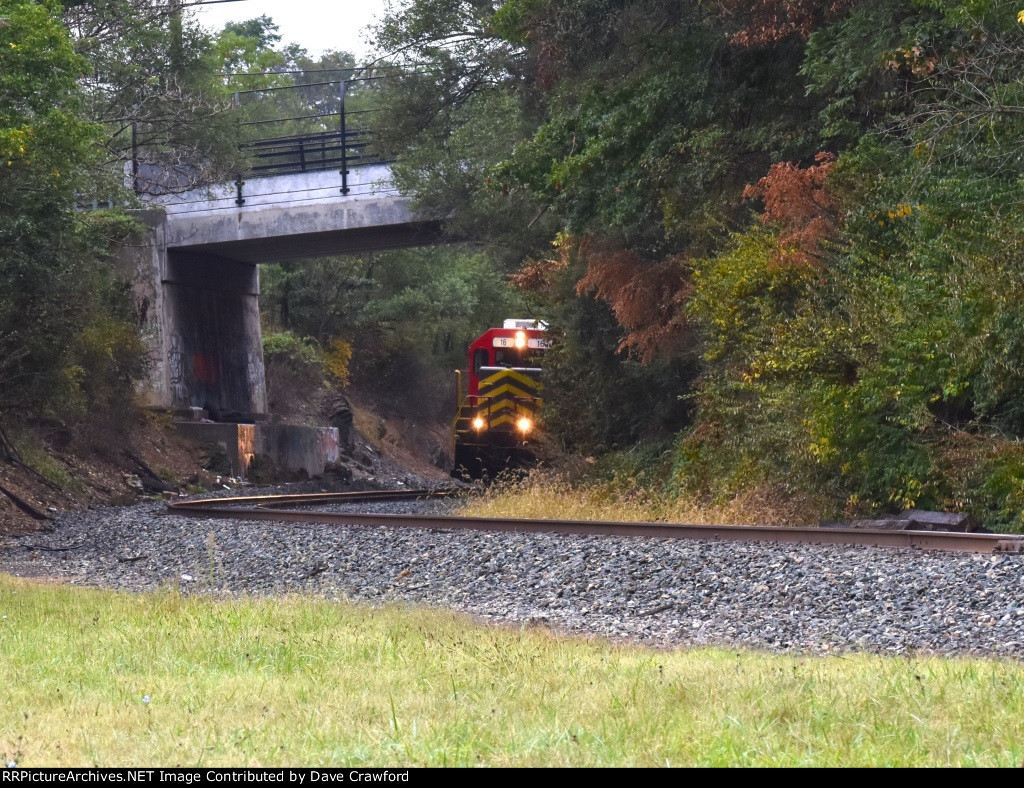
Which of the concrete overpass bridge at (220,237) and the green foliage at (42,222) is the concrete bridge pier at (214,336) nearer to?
the concrete overpass bridge at (220,237)

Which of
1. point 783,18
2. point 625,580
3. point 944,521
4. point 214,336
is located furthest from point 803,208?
point 214,336

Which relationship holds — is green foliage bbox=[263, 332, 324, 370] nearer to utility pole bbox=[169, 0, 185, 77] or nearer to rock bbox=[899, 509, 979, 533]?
utility pole bbox=[169, 0, 185, 77]

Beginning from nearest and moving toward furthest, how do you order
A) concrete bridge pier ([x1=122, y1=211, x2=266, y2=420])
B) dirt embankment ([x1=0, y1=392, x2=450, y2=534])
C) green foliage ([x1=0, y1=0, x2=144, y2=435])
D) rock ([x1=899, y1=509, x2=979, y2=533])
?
rock ([x1=899, y1=509, x2=979, y2=533]), green foliage ([x1=0, y1=0, x2=144, y2=435]), dirt embankment ([x1=0, y1=392, x2=450, y2=534]), concrete bridge pier ([x1=122, y1=211, x2=266, y2=420])

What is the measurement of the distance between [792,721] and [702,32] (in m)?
14.3

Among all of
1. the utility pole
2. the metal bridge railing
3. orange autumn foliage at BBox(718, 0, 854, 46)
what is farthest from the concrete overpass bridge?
orange autumn foliage at BBox(718, 0, 854, 46)

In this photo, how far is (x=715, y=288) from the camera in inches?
656

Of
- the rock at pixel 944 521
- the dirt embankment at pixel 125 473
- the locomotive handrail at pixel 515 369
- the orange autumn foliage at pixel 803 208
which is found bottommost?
the dirt embankment at pixel 125 473

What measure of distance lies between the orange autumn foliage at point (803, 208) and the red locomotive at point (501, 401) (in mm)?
10182

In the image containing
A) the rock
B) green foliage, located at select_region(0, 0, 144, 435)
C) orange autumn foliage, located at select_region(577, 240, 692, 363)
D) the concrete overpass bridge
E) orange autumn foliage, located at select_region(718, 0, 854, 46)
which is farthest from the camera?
the concrete overpass bridge

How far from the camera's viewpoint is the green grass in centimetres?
425

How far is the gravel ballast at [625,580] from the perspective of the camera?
7.70 metres

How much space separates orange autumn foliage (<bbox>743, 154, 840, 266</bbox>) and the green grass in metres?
9.10

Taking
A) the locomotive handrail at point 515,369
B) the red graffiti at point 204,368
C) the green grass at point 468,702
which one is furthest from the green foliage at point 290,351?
the green grass at point 468,702

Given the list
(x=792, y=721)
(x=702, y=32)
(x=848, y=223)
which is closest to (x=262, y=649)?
(x=792, y=721)
